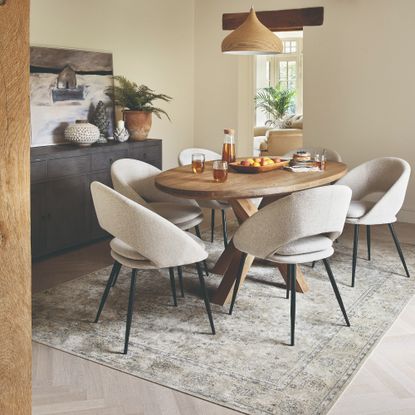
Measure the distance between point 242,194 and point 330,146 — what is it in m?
3.39

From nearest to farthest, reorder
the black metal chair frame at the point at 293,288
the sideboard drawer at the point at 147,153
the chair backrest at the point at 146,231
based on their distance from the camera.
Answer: the chair backrest at the point at 146,231, the black metal chair frame at the point at 293,288, the sideboard drawer at the point at 147,153

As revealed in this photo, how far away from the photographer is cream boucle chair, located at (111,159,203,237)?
13.0 feet

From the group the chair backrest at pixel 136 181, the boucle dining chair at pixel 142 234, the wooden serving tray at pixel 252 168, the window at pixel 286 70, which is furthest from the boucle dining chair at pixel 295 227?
the window at pixel 286 70

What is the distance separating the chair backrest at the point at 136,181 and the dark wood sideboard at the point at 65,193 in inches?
29.6

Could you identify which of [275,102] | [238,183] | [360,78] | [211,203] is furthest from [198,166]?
[275,102]

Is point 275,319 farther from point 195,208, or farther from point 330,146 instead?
point 330,146

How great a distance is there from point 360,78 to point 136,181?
9.75 feet

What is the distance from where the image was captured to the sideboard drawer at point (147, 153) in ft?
18.2

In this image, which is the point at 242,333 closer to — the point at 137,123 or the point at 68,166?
the point at 68,166

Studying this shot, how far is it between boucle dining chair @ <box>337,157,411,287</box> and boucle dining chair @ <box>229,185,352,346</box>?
0.89m

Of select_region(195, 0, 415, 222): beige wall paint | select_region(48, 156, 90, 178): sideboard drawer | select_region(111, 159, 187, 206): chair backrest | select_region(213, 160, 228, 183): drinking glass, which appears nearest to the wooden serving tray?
select_region(213, 160, 228, 183): drinking glass

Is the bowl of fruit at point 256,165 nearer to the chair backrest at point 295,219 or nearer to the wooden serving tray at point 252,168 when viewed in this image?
the wooden serving tray at point 252,168

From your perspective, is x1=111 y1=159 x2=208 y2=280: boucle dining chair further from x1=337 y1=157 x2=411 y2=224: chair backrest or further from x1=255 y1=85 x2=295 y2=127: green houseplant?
x1=255 y1=85 x2=295 y2=127: green houseplant

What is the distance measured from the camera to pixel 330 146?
6379mm
